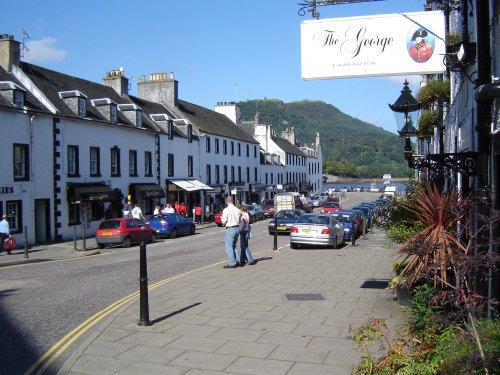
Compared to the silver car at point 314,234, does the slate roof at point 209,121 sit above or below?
above

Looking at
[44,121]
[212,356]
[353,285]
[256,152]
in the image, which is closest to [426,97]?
[353,285]

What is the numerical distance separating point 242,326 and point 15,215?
20356 mm

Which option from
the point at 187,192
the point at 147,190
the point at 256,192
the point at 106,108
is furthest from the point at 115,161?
the point at 256,192

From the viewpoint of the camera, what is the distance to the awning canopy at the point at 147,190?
115 ft

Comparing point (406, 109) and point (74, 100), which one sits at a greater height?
point (74, 100)

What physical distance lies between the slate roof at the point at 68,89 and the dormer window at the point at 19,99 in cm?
255

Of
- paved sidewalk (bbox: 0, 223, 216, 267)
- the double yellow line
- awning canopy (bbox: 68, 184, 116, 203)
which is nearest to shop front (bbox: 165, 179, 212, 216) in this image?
awning canopy (bbox: 68, 184, 116, 203)

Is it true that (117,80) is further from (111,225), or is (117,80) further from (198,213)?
(111,225)

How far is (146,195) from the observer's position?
116 ft

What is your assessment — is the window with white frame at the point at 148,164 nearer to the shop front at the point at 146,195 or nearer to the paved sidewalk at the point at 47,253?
the shop front at the point at 146,195

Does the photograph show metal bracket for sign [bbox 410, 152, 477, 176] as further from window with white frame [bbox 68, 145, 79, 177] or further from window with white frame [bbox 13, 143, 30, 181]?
window with white frame [bbox 68, 145, 79, 177]

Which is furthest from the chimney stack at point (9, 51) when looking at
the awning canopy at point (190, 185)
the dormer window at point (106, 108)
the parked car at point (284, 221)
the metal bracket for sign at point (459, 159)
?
the metal bracket for sign at point (459, 159)

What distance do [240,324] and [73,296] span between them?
4.74 meters

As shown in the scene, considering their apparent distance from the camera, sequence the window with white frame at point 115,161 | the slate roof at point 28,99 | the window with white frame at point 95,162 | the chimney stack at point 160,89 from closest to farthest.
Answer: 1. the slate roof at point 28,99
2. the window with white frame at point 95,162
3. the window with white frame at point 115,161
4. the chimney stack at point 160,89
